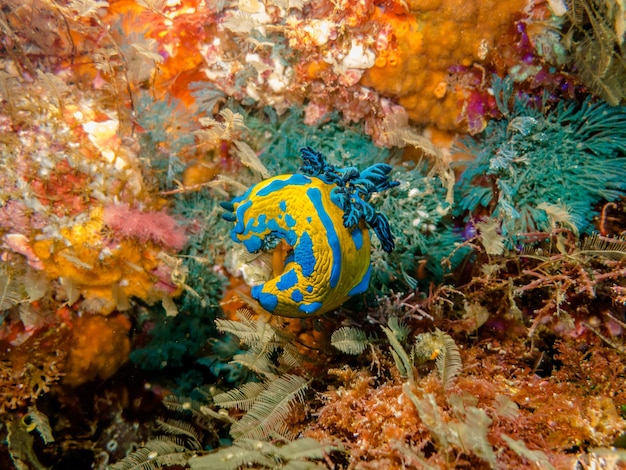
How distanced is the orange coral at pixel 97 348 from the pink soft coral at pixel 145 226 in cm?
117

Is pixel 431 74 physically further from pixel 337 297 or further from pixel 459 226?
pixel 337 297

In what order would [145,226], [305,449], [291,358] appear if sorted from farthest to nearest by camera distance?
[145,226], [291,358], [305,449]

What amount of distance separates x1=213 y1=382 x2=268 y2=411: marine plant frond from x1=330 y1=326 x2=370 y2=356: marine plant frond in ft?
2.76

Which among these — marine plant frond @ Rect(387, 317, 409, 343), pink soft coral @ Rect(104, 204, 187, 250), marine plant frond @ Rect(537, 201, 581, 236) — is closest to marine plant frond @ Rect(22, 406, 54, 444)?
pink soft coral @ Rect(104, 204, 187, 250)

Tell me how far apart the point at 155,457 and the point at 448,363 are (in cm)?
294

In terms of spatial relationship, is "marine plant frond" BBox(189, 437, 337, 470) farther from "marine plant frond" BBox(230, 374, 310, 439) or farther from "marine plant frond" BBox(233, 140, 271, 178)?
"marine plant frond" BBox(233, 140, 271, 178)

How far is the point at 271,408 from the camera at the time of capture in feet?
9.89

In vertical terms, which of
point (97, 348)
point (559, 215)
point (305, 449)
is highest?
point (559, 215)

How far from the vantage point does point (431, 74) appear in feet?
12.1

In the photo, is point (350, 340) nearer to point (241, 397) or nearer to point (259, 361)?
point (259, 361)

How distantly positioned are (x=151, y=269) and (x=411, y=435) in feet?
10.3

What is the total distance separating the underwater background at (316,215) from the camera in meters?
2.87

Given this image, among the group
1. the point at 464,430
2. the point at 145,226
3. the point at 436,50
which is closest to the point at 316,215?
the point at 464,430

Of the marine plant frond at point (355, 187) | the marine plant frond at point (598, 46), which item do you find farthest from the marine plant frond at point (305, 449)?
the marine plant frond at point (598, 46)
